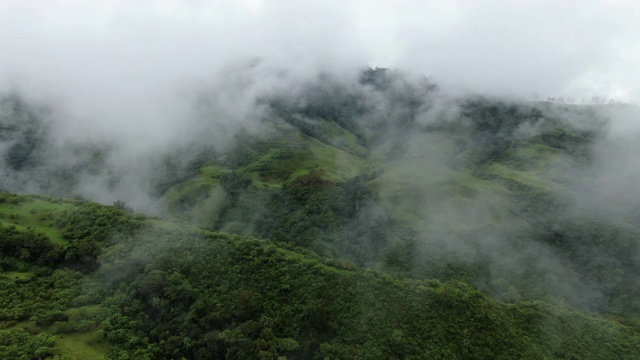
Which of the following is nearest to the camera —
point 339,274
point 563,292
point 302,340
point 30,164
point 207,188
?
point 302,340

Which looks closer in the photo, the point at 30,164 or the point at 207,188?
the point at 207,188

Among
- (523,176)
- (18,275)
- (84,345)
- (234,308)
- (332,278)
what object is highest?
(523,176)

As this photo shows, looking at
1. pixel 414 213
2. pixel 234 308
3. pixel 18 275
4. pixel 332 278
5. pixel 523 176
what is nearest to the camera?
pixel 18 275

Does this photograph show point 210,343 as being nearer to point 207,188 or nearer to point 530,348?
point 530,348

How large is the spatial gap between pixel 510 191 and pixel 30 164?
204 meters

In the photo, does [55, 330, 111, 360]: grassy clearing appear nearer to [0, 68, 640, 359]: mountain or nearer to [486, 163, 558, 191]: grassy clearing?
[0, 68, 640, 359]: mountain

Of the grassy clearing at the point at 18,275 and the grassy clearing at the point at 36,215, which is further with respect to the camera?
the grassy clearing at the point at 36,215

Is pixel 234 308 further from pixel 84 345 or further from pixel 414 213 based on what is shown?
pixel 414 213

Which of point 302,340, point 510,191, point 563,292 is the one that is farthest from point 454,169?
point 302,340

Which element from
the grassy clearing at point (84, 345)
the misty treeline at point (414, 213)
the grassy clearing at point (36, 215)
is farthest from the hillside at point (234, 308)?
the misty treeline at point (414, 213)

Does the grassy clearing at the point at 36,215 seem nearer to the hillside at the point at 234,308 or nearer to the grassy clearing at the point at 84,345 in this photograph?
the hillside at the point at 234,308

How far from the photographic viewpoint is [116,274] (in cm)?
8169

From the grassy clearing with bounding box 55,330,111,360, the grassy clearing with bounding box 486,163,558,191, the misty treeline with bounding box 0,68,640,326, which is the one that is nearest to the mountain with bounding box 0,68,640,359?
the grassy clearing with bounding box 55,330,111,360

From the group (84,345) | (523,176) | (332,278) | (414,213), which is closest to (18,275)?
(84,345)
